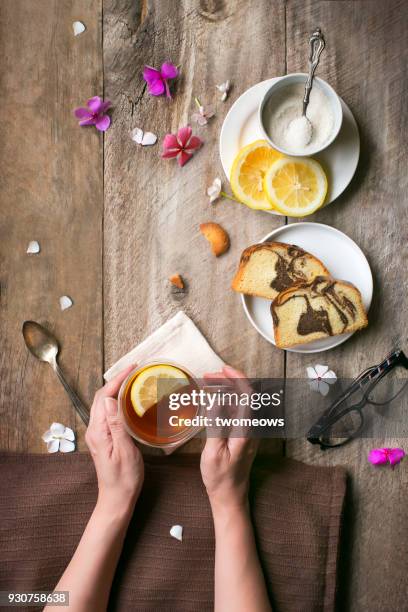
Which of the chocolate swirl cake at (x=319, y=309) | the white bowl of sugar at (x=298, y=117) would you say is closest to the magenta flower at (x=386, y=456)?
the chocolate swirl cake at (x=319, y=309)

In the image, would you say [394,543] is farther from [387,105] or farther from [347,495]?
[387,105]

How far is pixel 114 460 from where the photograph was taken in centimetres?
111

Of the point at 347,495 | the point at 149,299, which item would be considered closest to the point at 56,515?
the point at 149,299

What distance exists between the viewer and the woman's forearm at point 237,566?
1.08m

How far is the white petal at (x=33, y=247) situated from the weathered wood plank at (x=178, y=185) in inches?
5.4

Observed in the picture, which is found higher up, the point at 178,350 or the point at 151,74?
the point at 151,74

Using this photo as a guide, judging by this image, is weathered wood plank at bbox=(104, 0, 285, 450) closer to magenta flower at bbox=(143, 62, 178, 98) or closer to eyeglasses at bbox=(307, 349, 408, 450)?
magenta flower at bbox=(143, 62, 178, 98)

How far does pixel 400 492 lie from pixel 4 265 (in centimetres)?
90

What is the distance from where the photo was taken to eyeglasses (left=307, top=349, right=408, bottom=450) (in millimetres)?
1162

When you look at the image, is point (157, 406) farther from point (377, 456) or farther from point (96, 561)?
point (377, 456)

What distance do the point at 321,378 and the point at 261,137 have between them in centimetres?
48

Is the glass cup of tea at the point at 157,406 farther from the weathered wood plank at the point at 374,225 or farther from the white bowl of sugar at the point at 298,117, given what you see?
the white bowl of sugar at the point at 298,117

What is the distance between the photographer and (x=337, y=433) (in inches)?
46.6

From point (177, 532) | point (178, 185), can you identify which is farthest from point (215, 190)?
point (177, 532)
